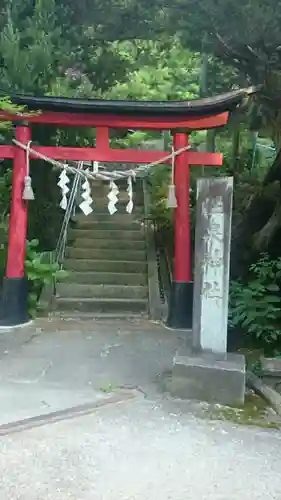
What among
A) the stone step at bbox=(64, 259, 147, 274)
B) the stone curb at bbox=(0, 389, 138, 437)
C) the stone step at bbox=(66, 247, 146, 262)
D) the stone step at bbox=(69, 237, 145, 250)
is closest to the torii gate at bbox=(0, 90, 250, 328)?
the stone step at bbox=(64, 259, 147, 274)

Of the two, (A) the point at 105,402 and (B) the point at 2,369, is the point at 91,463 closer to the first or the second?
(A) the point at 105,402

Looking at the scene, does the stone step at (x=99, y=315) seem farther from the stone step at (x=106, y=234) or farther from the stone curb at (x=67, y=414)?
the stone curb at (x=67, y=414)

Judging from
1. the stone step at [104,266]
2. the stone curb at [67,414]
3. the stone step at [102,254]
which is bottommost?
the stone curb at [67,414]

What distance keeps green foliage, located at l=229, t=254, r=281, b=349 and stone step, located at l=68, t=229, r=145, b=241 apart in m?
4.53

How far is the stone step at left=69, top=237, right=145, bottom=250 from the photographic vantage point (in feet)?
40.0

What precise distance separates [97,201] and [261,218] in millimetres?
5396

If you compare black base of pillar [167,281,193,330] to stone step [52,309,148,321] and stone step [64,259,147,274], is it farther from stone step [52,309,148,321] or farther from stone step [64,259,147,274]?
stone step [64,259,147,274]

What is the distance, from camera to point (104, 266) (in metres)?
11.4

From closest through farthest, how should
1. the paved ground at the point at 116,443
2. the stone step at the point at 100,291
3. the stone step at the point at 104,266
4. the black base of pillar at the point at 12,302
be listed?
the paved ground at the point at 116,443, the black base of pillar at the point at 12,302, the stone step at the point at 100,291, the stone step at the point at 104,266

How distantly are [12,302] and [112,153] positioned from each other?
289cm

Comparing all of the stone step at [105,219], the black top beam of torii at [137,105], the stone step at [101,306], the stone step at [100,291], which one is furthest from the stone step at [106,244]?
the black top beam of torii at [137,105]

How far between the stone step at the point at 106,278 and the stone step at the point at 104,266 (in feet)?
0.83

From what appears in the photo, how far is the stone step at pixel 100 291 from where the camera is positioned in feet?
34.3

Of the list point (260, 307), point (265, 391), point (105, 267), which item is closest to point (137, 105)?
point (260, 307)
